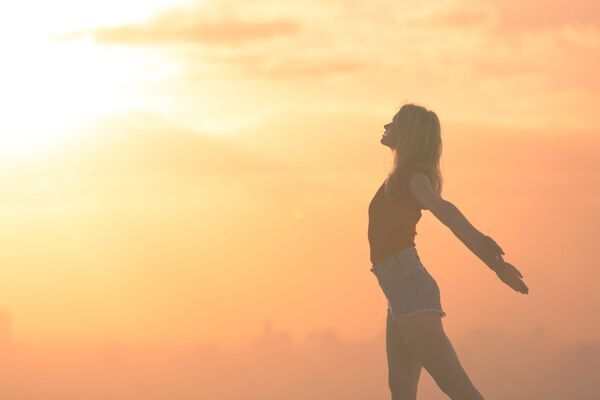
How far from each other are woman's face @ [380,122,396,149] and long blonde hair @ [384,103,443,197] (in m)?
0.15

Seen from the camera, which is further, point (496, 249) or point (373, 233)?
point (373, 233)

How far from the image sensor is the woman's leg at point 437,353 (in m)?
10.8

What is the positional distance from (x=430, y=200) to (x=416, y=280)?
0.60m

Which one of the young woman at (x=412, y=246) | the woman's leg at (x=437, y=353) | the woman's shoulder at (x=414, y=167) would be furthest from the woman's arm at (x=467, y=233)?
the woman's leg at (x=437, y=353)

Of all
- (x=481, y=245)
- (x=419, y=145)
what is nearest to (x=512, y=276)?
(x=481, y=245)

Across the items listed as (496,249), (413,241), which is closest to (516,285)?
(496,249)

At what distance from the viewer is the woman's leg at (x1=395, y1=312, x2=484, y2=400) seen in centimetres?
1079

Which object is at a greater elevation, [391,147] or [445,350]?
[391,147]

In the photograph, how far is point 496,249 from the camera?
10.4 metres

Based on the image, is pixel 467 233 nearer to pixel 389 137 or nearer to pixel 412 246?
pixel 412 246

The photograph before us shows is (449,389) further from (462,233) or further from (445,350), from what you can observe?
(462,233)

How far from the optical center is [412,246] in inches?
436

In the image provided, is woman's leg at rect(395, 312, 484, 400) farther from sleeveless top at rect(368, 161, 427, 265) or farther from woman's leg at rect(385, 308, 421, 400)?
sleeveless top at rect(368, 161, 427, 265)

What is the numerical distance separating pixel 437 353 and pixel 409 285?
50 cm
